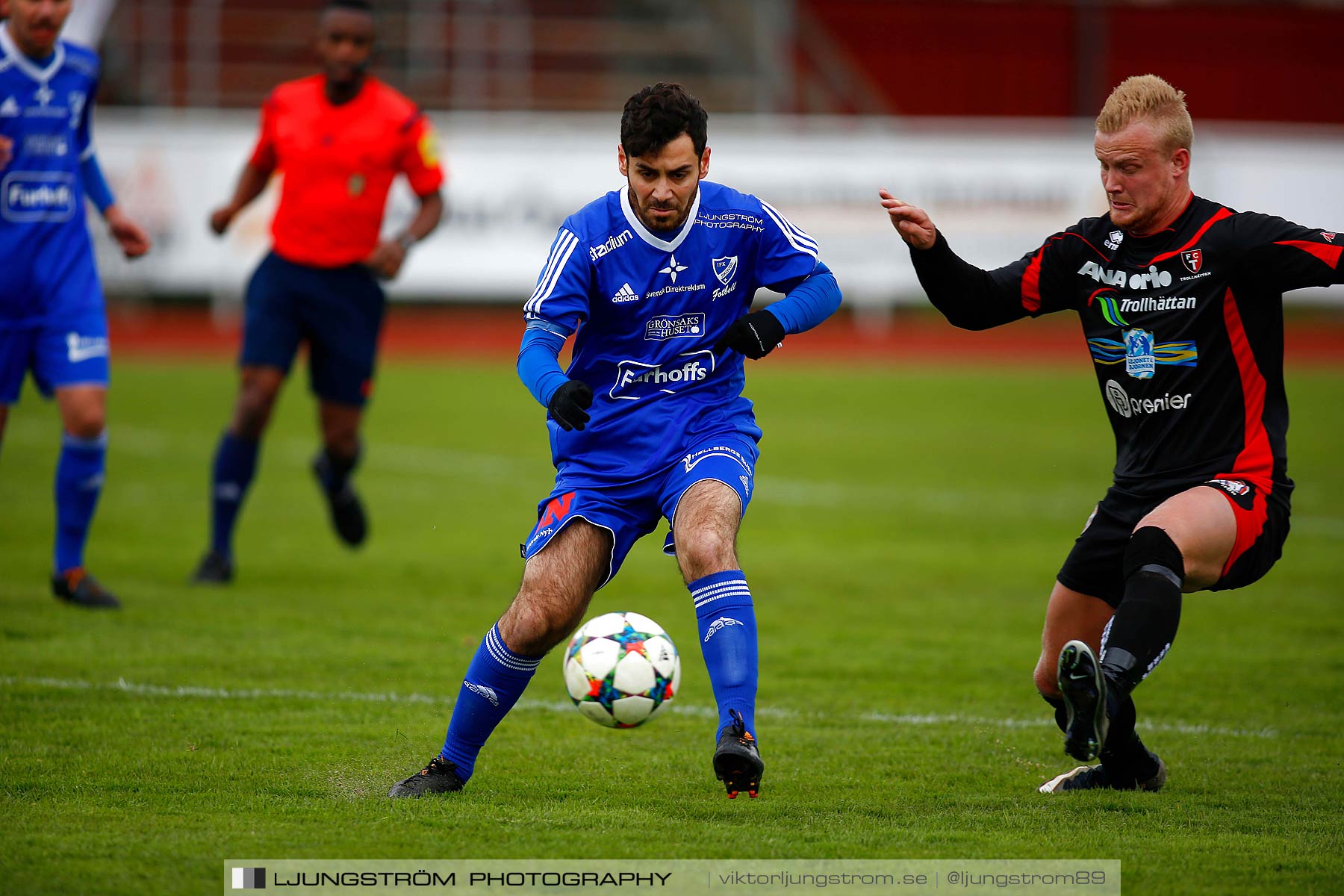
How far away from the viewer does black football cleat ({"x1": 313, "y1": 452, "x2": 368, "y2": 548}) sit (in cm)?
889

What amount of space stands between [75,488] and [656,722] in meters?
3.32

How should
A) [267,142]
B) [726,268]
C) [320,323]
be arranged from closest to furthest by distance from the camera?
[726,268]
[320,323]
[267,142]

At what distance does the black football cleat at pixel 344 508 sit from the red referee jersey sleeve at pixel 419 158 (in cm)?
160

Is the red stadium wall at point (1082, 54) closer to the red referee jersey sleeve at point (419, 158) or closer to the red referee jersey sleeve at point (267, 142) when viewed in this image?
the red referee jersey sleeve at point (419, 158)

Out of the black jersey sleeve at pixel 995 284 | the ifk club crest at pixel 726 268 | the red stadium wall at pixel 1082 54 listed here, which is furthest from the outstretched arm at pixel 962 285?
the red stadium wall at pixel 1082 54

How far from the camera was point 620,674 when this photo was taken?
4.50 m

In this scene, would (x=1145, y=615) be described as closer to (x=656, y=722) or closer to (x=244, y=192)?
(x=656, y=722)

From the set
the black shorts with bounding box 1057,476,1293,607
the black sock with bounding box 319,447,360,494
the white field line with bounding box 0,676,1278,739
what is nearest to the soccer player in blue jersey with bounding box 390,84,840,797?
the black shorts with bounding box 1057,476,1293,607

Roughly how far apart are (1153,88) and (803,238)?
1.12 metres

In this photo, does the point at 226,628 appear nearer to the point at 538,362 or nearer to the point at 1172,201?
the point at 538,362

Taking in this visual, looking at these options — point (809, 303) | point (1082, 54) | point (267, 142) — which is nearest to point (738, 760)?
point (809, 303)

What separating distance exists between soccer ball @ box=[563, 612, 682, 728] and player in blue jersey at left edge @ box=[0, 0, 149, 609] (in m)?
3.68

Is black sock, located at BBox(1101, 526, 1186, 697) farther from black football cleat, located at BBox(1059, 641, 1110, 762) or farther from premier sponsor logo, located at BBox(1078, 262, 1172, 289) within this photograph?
premier sponsor logo, located at BBox(1078, 262, 1172, 289)

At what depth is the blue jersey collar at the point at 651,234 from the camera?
4.71 metres
